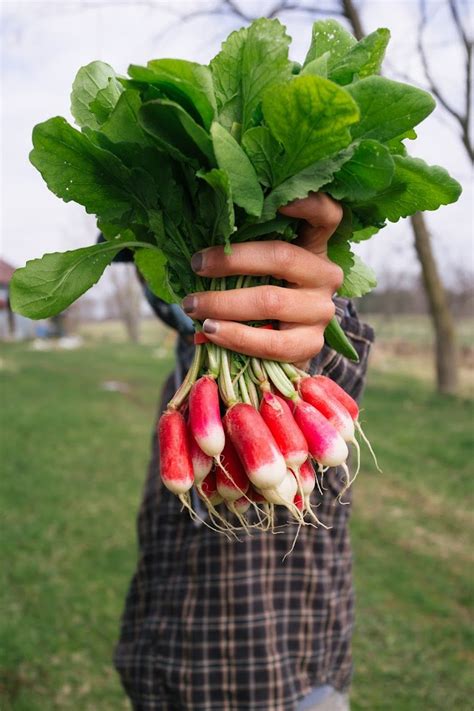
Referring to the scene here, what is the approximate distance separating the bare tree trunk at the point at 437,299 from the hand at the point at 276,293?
9702mm

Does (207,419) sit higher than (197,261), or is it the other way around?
(197,261)

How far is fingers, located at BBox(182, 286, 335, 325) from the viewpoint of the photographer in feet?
3.64

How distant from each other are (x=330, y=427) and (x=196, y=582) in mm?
863

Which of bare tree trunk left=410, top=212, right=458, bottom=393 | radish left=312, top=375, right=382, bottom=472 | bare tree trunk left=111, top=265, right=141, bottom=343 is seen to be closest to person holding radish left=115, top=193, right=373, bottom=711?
radish left=312, top=375, right=382, bottom=472

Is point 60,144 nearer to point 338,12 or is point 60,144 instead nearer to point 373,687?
point 373,687

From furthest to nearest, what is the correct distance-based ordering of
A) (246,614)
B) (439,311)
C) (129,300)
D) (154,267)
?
(129,300) → (439,311) → (246,614) → (154,267)

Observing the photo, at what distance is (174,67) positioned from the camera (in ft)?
3.31

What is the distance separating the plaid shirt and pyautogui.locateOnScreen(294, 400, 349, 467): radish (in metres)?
0.49

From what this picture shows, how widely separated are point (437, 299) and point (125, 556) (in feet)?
26.2

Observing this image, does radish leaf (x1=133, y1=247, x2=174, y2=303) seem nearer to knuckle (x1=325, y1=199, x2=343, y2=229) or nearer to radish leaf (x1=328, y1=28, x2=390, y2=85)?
knuckle (x1=325, y1=199, x2=343, y2=229)

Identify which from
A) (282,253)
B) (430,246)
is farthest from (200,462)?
(430,246)

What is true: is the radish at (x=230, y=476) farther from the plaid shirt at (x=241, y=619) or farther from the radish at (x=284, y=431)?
the plaid shirt at (x=241, y=619)

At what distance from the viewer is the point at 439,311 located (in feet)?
37.4

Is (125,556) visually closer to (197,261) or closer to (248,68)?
(197,261)
